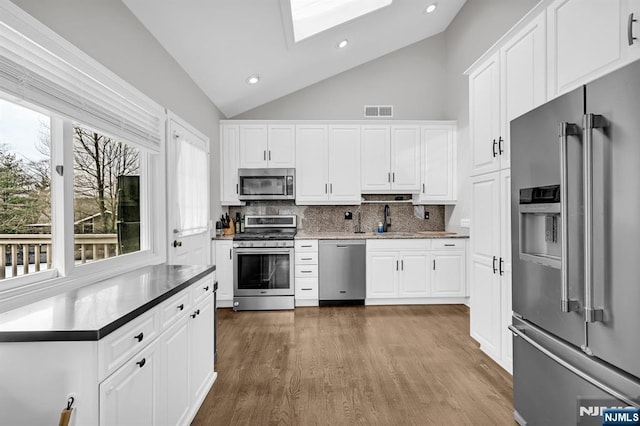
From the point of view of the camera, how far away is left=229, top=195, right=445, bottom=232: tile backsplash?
5.09m

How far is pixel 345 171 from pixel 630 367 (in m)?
3.83

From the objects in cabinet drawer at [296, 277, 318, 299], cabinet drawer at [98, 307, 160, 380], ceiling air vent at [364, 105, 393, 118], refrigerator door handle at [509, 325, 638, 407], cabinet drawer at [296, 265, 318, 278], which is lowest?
cabinet drawer at [296, 277, 318, 299]

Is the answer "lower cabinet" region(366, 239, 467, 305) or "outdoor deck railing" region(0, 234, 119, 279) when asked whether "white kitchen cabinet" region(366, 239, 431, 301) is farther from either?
"outdoor deck railing" region(0, 234, 119, 279)

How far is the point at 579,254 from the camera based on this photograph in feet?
4.78

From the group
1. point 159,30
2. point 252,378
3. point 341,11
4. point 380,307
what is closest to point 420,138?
point 341,11

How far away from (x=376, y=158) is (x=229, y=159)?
6.59 feet

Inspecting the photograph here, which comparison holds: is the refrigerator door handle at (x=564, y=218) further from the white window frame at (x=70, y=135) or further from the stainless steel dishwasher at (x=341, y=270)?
the stainless steel dishwasher at (x=341, y=270)

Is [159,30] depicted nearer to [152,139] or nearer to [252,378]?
[152,139]

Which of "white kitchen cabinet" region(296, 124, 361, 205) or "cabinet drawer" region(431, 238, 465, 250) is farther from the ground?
"white kitchen cabinet" region(296, 124, 361, 205)

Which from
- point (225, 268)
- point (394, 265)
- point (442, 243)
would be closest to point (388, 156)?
point (442, 243)

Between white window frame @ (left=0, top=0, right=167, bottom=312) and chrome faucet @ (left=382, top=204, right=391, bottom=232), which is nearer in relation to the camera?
white window frame @ (left=0, top=0, right=167, bottom=312)

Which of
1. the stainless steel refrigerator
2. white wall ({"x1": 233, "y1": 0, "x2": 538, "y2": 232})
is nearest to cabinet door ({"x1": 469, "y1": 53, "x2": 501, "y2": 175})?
the stainless steel refrigerator

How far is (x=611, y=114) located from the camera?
4.33 feet

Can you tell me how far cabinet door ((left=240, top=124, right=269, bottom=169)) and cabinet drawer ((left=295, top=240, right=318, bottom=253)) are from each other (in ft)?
3.87
